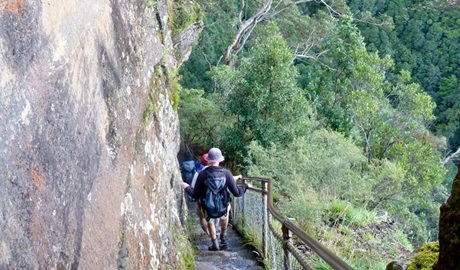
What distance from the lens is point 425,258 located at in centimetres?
244

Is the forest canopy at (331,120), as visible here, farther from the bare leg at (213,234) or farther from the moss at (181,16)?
the moss at (181,16)

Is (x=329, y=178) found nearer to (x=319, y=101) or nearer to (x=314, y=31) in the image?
(x=319, y=101)

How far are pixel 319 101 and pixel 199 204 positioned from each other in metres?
13.0

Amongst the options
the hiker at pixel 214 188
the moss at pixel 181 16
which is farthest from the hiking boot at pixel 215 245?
the moss at pixel 181 16

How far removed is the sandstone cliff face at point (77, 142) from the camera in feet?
8.54

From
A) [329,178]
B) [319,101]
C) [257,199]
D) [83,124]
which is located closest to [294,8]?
[319,101]

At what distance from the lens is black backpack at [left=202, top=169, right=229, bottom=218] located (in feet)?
21.5

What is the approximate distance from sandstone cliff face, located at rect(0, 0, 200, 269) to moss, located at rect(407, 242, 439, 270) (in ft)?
5.98

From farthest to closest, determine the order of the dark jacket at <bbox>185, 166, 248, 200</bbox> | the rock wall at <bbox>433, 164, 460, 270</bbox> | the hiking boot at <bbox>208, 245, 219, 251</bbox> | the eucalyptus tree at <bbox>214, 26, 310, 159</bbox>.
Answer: the eucalyptus tree at <bbox>214, 26, 310, 159</bbox>, the hiking boot at <bbox>208, 245, 219, 251</bbox>, the dark jacket at <bbox>185, 166, 248, 200</bbox>, the rock wall at <bbox>433, 164, 460, 270</bbox>

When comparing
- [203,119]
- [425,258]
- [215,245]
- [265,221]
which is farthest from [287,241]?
[203,119]

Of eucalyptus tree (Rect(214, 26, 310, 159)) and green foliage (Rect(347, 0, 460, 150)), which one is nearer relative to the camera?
eucalyptus tree (Rect(214, 26, 310, 159))

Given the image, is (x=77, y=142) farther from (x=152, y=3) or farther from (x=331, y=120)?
(x=331, y=120)

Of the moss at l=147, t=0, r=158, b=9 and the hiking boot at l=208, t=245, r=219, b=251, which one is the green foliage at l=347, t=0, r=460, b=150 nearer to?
the moss at l=147, t=0, r=158, b=9

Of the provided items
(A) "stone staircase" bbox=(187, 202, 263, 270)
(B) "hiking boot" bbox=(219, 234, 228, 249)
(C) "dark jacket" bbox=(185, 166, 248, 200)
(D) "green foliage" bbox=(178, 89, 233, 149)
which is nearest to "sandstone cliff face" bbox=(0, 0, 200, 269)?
(A) "stone staircase" bbox=(187, 202, 263, 270)
